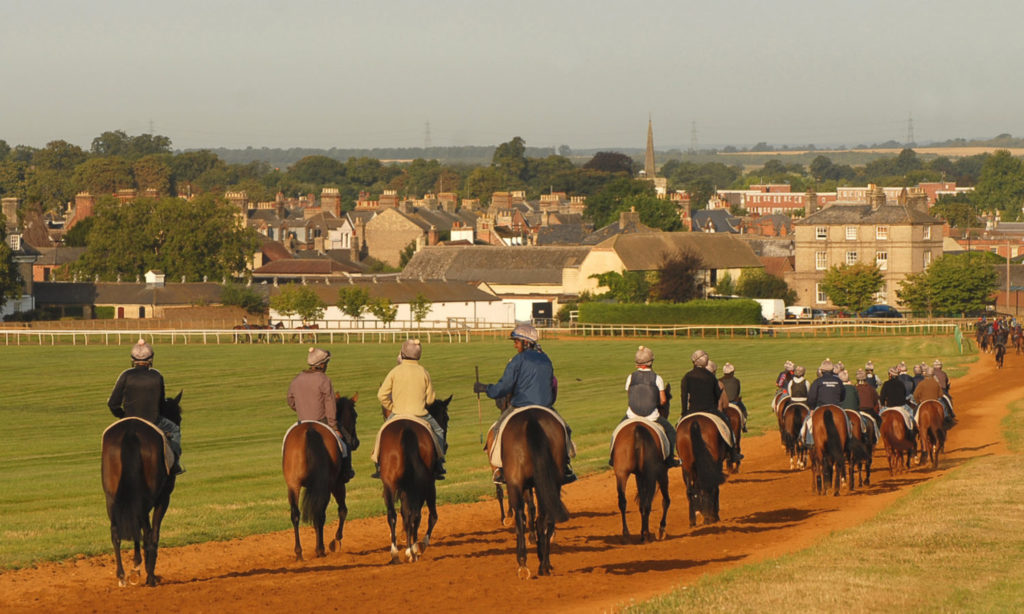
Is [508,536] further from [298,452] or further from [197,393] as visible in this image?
[197,393]

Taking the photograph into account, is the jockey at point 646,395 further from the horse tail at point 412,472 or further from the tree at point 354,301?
the tree at point 354,301

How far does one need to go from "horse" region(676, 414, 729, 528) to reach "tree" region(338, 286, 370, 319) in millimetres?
76955

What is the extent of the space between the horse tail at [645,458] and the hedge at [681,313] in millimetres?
75601

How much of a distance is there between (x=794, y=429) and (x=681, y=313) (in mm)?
65354

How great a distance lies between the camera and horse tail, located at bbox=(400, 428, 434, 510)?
1655 cm

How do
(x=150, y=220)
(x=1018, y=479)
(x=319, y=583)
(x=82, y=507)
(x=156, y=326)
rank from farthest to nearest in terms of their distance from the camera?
1. (x=150, y=220)
2. (x=156, y=326)
3. (x=1018, y=479)
4. (x=82, y=507)
5. (x=319, y=583)

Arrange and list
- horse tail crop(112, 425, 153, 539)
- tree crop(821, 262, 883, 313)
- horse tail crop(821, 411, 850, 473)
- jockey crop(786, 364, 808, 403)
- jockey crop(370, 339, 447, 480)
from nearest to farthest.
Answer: horse tail crop(112, 425, 153, 539), jockey crop(370, 339, 447, 480), horse tail crop(821, 411, 850, 473), jockey crop(786, 364, 808, 403), tree crop(821, 262, 883, 313)

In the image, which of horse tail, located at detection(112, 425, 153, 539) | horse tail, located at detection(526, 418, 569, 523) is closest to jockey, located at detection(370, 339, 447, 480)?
horse tail, located at detection(526, 418, 569, 523)

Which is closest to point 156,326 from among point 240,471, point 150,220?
point 150,220

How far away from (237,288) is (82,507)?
8102 cm

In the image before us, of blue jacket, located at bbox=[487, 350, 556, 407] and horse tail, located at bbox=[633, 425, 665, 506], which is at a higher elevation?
blue jacket, located at bbox=[487, 350, 556, 407]

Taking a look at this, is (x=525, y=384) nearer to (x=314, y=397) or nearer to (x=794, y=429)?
(x=314, y=397)

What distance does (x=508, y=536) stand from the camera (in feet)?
64.2

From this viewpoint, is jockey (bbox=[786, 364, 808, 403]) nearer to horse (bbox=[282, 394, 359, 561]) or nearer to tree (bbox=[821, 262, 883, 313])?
horse (bbox=[282, 394, 359, 561])
